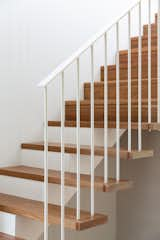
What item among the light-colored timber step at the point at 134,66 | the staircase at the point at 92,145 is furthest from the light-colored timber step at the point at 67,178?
the light-colored timber step at the point at 134,66

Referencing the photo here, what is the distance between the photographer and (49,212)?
2.63 metres

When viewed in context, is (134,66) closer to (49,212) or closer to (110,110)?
(110,110)

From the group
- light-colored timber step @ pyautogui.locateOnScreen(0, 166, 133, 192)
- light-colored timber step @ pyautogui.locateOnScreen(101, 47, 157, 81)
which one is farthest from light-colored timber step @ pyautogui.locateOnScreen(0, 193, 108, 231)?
light-colored timber step @ pyautogui.locateOnScreen(101, 47, 157, 81)

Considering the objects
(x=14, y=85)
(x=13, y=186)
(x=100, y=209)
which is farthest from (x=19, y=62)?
(x=100, y=209)

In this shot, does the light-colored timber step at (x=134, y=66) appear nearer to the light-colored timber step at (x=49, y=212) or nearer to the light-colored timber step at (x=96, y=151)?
the light-colored timber step at (x=96, y=151)

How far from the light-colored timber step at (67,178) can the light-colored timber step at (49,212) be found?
155mm

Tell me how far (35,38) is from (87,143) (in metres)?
1.00

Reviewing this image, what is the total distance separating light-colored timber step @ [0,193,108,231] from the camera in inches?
94.0

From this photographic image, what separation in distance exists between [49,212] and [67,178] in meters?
0.27

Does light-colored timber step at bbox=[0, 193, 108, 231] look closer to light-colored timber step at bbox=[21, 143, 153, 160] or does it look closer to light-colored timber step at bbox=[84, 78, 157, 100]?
light-colored timber step at bbox=[21, 143, 153, 160]

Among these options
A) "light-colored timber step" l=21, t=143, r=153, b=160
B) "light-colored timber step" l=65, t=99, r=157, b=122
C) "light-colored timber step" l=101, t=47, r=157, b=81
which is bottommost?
"light-colored timber step" l=21, t=143, r=153, b=160

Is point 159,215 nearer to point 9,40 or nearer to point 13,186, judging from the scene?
point 13,186

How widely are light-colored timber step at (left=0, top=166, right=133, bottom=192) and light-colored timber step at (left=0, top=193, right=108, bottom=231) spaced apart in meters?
0.16

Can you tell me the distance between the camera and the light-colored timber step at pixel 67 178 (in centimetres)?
260
